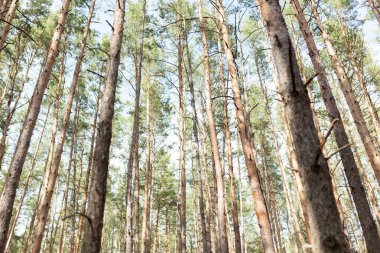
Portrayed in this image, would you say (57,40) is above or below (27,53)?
below

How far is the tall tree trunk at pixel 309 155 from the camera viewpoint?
155 cm

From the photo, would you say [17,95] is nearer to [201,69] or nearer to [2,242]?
[201,69]

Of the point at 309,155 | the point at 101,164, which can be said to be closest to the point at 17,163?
the point at 101,164

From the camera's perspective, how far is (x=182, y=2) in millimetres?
13398

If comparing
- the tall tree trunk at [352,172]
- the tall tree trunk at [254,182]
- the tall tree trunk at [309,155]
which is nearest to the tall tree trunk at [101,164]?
the tall tree trunk at [254,182]

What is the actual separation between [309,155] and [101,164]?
294 centimetres

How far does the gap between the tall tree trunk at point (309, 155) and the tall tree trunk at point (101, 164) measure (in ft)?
8.83

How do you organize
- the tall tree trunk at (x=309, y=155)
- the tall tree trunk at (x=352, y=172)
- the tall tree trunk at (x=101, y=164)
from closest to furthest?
1. the tall tree trunk at (x=309, y=155)
2. the tall tree trunk at (x=101, y=164)
3. the tall tree trunk at (x=352, y=172)

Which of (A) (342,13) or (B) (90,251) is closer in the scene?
(B) (90,251)

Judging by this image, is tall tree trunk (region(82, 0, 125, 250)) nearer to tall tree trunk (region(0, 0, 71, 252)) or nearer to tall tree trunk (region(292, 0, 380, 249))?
tall tree trunk (region(0, 0, 71, 252))

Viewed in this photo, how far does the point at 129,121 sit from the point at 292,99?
58.7 feet

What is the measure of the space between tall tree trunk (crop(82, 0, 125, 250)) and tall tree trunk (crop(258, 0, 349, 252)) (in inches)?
106

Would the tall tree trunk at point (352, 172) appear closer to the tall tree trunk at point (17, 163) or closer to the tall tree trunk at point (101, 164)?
the tall tree trunk at point (101, 164)

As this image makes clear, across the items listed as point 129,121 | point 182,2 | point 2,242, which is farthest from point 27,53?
point 2,242
